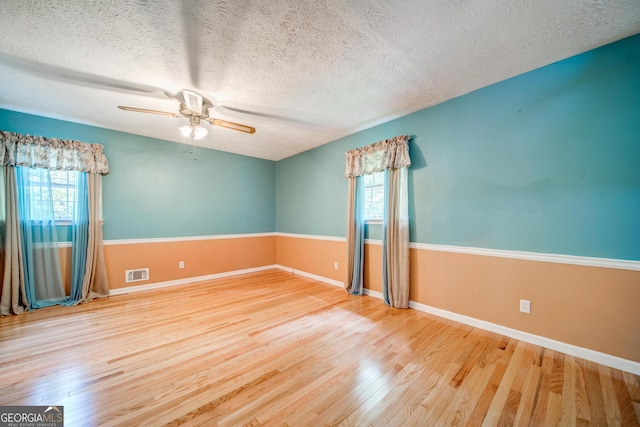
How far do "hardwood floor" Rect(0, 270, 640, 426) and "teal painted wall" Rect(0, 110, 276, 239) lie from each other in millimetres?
1570

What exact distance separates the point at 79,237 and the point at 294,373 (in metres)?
3.63

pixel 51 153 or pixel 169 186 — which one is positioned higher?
pixel 51 153

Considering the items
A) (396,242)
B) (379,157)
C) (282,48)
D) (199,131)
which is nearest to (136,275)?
(199,131)

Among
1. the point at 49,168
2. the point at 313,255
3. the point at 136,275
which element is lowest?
the point at 136,275

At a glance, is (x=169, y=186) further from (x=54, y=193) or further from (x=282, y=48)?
(x=282, y=48)

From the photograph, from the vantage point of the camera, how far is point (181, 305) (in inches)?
120

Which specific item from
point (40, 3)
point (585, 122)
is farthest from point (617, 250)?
point (40, 3)

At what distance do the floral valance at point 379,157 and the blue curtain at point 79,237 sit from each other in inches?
153

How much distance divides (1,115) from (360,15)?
4.43 m

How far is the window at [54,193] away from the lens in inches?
114

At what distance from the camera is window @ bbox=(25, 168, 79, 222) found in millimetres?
2906

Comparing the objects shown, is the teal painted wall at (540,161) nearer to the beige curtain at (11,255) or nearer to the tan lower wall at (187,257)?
the tan lower wall at (187,257)

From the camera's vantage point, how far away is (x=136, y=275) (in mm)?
3615

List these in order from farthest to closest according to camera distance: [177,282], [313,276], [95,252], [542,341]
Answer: [313,276]
[177,282]
[95,252]
[542,341]
